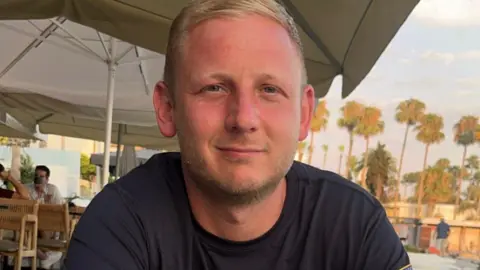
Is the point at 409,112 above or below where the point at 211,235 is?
above

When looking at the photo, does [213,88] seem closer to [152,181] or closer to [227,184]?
[227,184]

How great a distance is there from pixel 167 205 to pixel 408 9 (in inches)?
66.9

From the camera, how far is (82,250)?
38.0 inches

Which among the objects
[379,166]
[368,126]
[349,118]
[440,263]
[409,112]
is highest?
[409,112]

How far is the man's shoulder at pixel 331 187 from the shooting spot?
1156mm

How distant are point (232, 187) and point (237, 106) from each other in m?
0.14

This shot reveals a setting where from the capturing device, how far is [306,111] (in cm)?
112

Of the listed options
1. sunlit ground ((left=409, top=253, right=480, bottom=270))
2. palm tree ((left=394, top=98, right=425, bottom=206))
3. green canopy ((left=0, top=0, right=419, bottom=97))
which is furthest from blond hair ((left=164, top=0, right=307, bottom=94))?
palm tree ((left=394, top=98, right=425, bottom=206))

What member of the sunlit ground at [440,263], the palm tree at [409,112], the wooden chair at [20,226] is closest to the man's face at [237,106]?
the wooden chair at [20,226]

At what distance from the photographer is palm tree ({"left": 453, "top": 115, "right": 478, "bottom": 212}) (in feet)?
54.6

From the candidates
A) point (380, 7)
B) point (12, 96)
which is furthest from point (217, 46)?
point (12, 96)

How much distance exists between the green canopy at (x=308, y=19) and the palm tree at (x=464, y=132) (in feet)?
48.1

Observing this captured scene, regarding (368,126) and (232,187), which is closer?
(232,187)

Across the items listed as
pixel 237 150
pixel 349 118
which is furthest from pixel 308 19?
pixel 349 118
